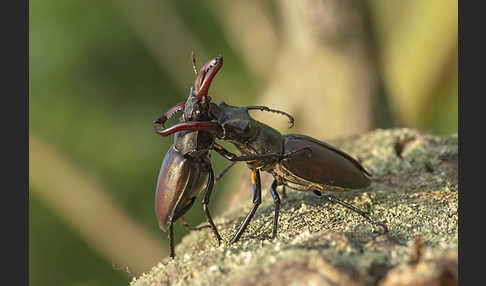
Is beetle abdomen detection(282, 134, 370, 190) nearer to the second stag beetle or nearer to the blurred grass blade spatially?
the second stag beetle

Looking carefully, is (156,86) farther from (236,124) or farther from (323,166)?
(323,166)

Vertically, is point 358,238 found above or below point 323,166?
below

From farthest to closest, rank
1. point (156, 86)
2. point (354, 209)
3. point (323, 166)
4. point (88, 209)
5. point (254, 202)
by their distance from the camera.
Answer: point (156, 86)
point (88, 209)
point (323, 166)
point (254, 202)
point (354, 209)

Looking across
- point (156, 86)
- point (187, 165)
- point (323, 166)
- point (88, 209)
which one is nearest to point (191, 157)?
point (187, 165)

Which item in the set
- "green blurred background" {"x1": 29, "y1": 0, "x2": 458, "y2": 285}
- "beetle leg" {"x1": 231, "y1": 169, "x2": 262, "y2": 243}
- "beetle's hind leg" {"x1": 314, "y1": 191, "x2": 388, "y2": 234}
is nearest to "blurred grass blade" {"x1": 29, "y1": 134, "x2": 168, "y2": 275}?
"green blurred background" {"x1": 29, "y1": 0, "x2": 458, "y2": 285}

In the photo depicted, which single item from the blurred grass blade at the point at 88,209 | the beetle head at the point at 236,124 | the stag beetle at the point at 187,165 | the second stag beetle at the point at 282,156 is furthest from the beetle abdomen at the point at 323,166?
the blurred grass blade at the point at 88,209

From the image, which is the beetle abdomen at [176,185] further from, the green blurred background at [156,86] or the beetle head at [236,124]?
the green blurred background at [156,86]
